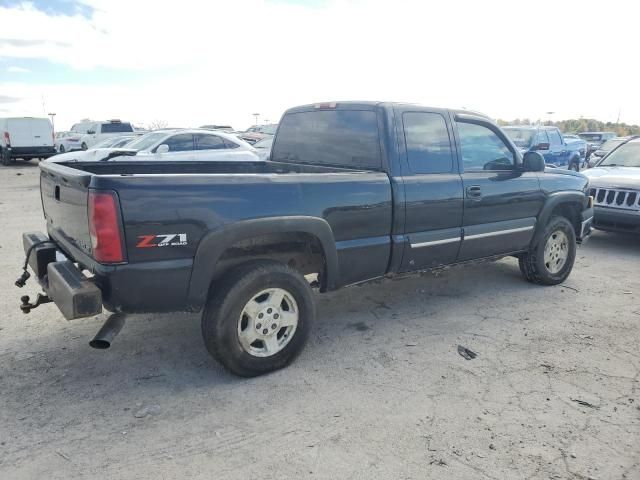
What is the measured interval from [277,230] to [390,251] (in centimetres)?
113

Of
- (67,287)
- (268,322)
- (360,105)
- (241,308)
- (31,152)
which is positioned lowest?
(31,152)

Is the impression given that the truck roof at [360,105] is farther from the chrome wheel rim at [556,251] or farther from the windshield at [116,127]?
the windshield at [116,127]

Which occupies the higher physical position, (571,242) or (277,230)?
(277,230)

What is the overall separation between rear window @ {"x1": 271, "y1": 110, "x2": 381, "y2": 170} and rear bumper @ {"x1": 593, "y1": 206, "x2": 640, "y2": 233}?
514cm

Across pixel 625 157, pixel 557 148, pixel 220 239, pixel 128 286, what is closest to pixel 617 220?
pixel 625 157

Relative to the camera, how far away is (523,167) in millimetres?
5203

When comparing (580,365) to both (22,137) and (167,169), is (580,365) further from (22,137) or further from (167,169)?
(22,137)

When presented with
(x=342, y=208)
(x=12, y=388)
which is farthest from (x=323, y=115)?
(x=12, y=388)

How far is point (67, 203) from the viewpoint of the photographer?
3430 mm

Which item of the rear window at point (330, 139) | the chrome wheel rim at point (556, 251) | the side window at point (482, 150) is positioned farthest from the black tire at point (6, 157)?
the chrome wheel rim at point (556, 251)

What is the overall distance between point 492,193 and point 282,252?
225cm

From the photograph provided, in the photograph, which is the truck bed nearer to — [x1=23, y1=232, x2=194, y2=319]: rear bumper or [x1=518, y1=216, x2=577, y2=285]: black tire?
[x1=23, y1=232, x2=194, y2=319]: rear bumper

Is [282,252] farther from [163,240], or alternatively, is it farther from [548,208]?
[548,208]

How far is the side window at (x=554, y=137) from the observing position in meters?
14.7
